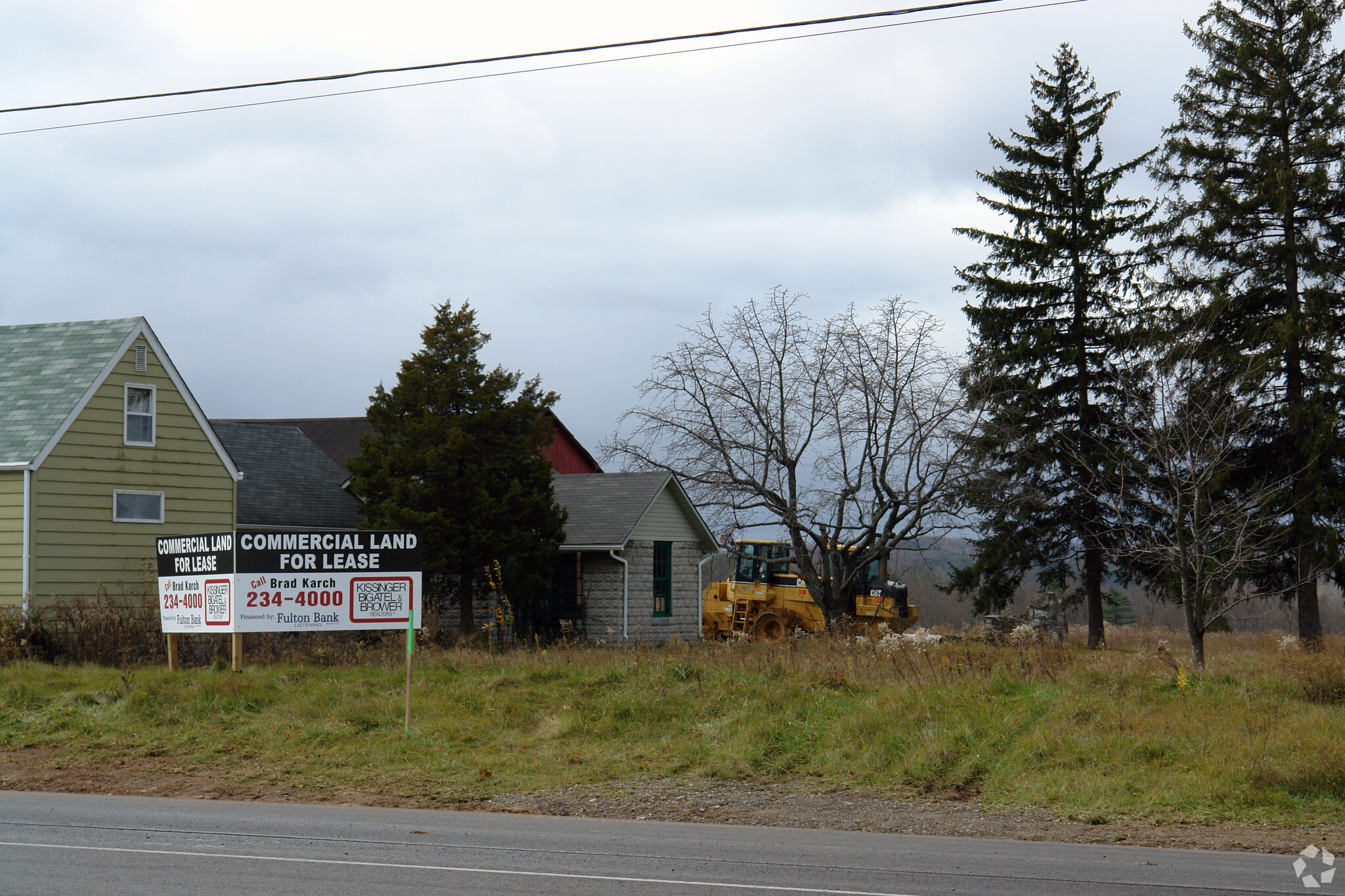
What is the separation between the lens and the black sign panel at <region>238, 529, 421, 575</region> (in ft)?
54.7

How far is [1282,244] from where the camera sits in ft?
89.7

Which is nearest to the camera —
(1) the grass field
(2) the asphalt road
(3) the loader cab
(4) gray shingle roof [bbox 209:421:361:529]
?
(2) the asphalt road

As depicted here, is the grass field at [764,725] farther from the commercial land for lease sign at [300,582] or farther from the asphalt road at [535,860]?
the asphalt road at [535,860]

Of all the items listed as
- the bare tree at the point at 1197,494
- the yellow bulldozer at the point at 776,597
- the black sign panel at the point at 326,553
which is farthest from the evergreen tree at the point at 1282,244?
the black sign panel at the point at 326,553

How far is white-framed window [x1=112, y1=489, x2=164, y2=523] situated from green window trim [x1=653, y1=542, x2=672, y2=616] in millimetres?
12867

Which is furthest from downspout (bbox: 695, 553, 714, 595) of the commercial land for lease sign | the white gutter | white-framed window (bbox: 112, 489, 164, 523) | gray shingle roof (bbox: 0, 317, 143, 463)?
the commercial land for lease sign

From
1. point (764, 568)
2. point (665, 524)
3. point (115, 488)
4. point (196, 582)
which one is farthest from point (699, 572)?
point (196, 582)

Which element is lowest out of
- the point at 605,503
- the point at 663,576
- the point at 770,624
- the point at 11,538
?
the point at 770,624

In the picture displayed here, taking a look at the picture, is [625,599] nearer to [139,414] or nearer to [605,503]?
[605,503]

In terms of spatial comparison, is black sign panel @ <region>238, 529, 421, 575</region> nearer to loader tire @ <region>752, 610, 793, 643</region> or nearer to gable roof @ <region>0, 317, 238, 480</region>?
gable roof @ <region>0, 317, 238, 480</region>

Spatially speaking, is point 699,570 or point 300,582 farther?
point 699,570

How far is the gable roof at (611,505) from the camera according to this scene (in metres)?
29.9

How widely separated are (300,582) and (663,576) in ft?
53.3

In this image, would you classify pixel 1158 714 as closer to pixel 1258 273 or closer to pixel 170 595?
pixel 170 595
